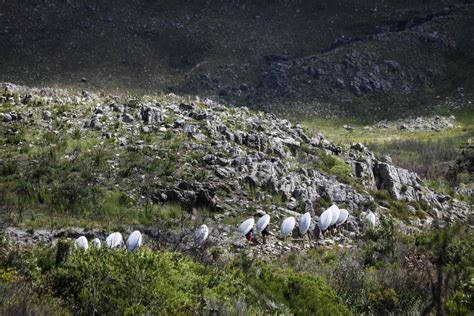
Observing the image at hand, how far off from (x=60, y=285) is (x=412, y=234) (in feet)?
39.8

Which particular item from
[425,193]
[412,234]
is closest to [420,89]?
[425,193]

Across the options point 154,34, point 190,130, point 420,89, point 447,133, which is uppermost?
point 154,34

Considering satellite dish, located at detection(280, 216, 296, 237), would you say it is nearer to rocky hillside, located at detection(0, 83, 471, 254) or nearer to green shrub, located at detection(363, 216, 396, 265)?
rocky hillside, located at detection(0, 83, 471, 254)

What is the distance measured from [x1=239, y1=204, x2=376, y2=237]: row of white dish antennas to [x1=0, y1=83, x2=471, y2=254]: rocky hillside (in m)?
0.33

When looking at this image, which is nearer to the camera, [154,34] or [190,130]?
[190,130]

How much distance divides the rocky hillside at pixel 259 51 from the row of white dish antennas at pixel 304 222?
45.0 m

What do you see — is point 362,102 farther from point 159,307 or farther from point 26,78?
point 159,307

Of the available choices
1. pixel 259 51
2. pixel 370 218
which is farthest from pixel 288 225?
pixel 259 51

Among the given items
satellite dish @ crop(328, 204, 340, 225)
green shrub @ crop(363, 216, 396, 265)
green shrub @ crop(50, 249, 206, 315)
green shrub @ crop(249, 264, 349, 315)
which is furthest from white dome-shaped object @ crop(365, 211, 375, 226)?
green shrub @ crop(50, 249, 206, 315)

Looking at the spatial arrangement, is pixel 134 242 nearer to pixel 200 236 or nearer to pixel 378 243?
pixel 200 236

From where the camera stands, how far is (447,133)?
55250mm

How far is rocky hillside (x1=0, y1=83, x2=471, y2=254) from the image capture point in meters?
13.2

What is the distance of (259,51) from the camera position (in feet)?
255

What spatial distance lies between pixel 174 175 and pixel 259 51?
6522 cm
